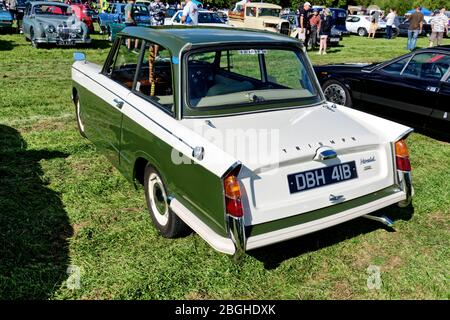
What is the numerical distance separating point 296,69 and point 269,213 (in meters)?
1.70

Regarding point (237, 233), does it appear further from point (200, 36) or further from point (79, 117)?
point (79, 117)

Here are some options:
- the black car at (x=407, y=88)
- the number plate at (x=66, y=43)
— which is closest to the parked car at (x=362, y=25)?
the number plate at (x=66, y=43)

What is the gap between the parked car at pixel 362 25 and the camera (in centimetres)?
2662

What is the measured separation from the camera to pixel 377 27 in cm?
2659

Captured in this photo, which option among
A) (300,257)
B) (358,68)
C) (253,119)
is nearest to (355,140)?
(253,119)

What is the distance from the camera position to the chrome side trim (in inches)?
104

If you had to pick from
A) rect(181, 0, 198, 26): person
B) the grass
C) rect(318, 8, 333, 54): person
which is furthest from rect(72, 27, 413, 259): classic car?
rect(318, 8, 333, 54): person

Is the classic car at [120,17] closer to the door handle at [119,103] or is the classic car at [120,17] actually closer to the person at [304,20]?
the person at [304,20]

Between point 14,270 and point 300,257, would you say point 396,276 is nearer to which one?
point 300,257

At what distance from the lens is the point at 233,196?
263 centimetres

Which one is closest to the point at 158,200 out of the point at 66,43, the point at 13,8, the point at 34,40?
the point at 66,43

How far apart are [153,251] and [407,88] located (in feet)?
15.1

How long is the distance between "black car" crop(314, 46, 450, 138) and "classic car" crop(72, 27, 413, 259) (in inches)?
106

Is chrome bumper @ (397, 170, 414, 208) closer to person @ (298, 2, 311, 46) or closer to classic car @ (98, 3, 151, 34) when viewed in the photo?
person @ (298, 2, 311, 46)
